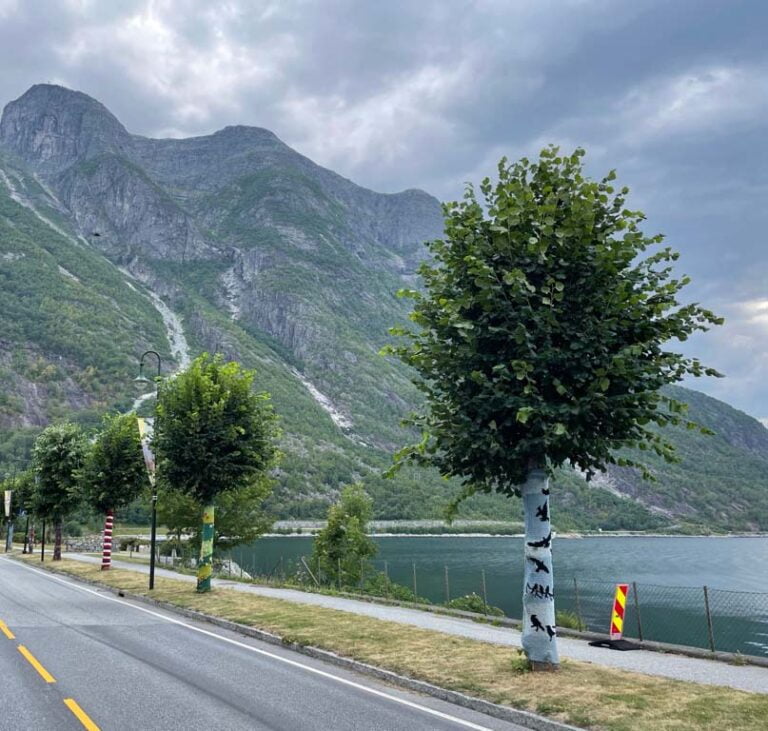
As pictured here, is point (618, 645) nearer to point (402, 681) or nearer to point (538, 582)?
point (538, 582)

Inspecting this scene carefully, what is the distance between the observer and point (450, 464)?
13.0 m

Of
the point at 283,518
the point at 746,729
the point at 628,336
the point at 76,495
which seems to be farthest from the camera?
the point at 283,518

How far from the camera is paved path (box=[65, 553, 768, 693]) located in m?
12.2

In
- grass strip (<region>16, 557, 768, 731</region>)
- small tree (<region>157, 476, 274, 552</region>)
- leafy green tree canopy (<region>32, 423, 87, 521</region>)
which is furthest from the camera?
small tree (<region>157, 476, 274, 552</region>)

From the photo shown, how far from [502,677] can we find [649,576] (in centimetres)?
7877

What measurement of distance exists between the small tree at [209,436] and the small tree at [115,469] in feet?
50.4

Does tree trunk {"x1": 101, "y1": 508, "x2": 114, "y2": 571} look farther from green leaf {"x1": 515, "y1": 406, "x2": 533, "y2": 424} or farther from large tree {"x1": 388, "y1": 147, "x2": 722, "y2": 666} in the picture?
green leaf {"x1": 515, "y1": 406, "x2": 533, "y2": 424}

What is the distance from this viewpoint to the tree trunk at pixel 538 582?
11984 millimetres

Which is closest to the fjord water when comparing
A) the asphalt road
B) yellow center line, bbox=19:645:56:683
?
the asphalt road

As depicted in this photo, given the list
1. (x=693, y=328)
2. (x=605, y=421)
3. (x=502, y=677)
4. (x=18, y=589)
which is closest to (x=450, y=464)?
(x=605, y=421)

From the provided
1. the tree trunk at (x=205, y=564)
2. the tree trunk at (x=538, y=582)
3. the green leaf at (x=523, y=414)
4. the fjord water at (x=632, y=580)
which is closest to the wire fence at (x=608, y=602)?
the fjord water at (x=632, y=580)

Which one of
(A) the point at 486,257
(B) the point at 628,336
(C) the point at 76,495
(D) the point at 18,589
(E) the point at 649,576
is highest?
(A) the point at 486,257

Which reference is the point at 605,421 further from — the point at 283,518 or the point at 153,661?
the point at 283,518

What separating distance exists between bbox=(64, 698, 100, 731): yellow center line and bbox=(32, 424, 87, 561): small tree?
40181 millimetres
